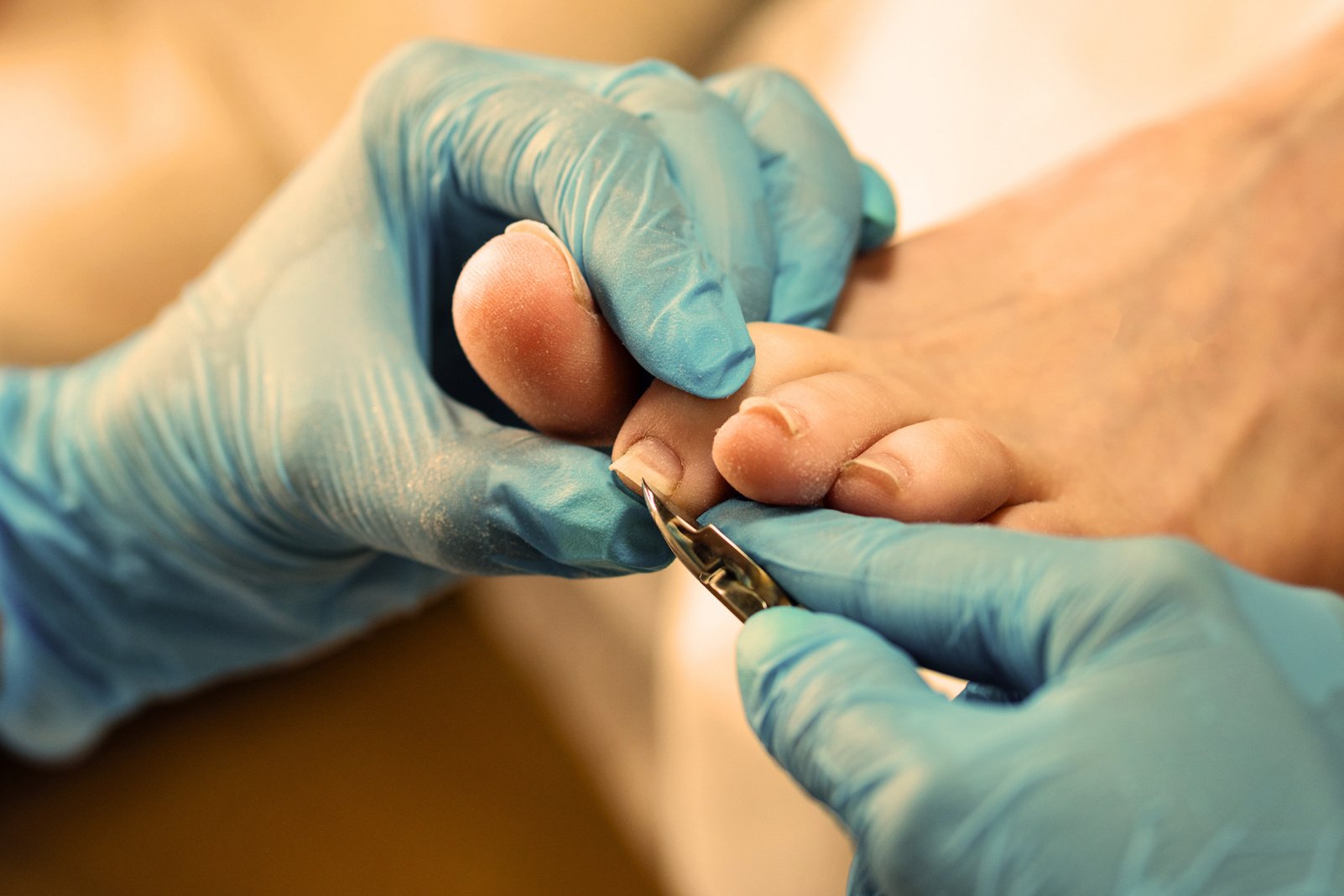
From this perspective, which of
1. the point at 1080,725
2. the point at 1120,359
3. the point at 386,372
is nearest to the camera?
the point at 1080,725


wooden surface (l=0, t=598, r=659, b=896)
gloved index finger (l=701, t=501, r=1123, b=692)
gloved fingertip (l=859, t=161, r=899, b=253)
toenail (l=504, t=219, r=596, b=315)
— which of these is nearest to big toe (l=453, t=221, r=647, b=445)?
toenail (l=504, t=219, r=596, b=315)

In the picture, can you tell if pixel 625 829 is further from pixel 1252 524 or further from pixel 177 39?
pixel 177 39

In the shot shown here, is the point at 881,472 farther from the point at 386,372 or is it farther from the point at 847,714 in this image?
the point at 386,372

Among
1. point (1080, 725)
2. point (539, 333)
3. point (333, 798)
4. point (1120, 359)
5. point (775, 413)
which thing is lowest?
point (333, 798)

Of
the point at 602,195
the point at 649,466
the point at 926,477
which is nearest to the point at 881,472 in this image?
the point at 926,477

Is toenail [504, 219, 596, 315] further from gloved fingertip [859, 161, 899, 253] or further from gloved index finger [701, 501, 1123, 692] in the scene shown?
gloved fingertip [859, 161, 899, 253]

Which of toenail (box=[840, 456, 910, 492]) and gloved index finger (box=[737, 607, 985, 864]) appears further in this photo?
toenail (box=[840, 456, 910, 492])

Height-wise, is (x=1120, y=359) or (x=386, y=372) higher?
(x=386, y=372)
